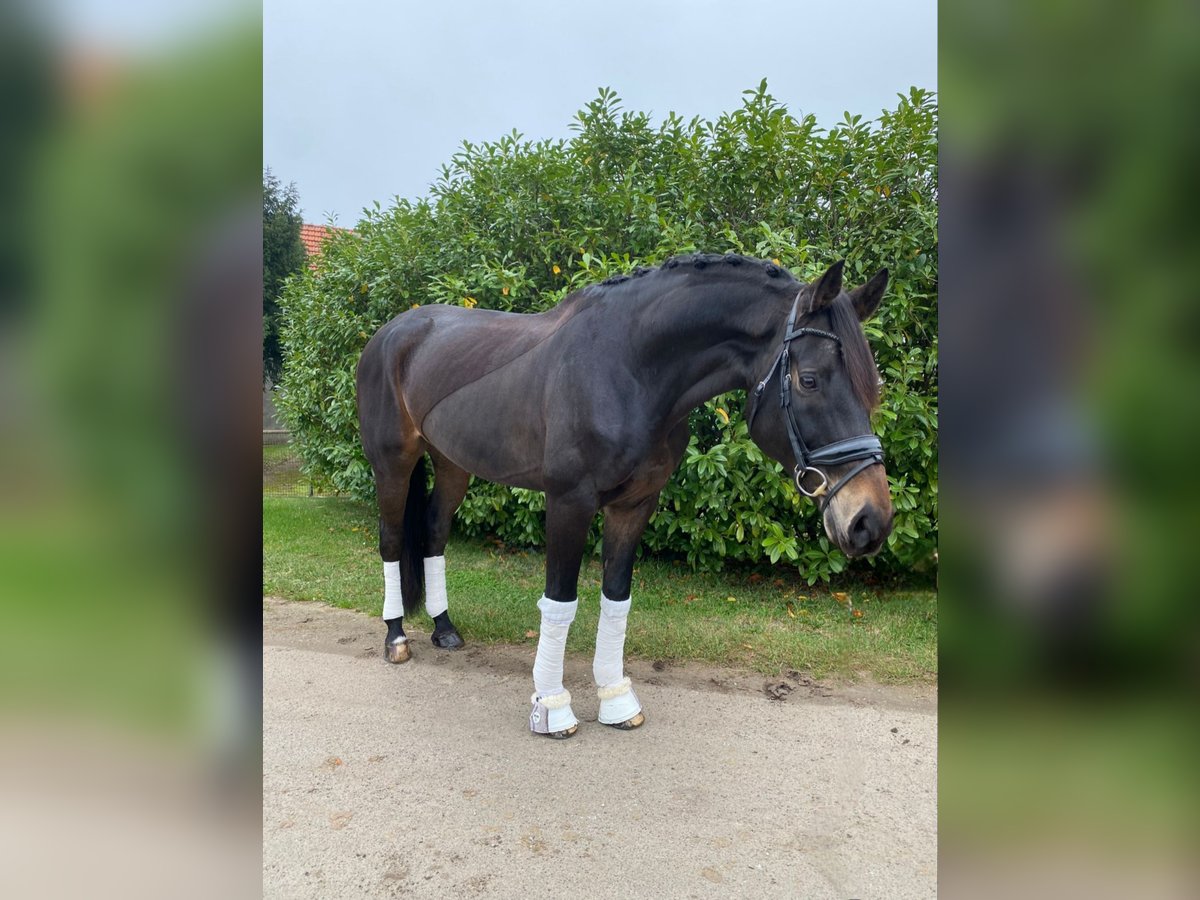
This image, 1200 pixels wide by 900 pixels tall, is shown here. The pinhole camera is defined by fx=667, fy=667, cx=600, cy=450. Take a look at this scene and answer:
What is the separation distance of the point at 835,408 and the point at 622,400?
0.89m

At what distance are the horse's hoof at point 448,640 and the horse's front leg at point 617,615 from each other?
125 centimetres

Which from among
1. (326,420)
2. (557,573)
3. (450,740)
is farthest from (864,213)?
(326,420)

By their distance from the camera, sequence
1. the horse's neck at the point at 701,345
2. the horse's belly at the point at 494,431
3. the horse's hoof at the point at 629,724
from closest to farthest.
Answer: the horse's neck at the point at 701,345 < the horse's hoof at the point at 629,724 < the horse's belly at the point at 494,431

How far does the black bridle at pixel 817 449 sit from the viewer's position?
7.01ft

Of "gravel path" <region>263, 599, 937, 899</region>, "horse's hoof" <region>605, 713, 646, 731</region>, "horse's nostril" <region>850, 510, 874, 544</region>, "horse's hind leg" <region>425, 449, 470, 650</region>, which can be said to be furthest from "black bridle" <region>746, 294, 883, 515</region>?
"horse's hind leg" <region>425, 449, 470, 650</region>

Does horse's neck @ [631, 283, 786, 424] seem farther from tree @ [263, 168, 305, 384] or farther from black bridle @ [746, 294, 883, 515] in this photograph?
tree @ [263, 168, 305, 384]

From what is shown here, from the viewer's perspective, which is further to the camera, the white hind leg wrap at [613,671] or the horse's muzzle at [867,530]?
the white hind leg wrap at [613,671]

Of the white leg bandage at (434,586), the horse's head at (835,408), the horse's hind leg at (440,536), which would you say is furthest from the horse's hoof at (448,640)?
the horse's head at (835,408)

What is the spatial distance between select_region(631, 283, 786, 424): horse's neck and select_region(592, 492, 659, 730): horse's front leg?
0.58 metres

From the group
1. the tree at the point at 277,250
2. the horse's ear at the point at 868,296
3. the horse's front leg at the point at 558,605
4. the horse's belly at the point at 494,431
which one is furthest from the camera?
the tree at the point at 277,250

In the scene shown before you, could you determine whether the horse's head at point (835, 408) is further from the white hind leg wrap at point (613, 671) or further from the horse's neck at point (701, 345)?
the white hind leg wrap at point (613, 671)

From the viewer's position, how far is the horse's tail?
161 inches

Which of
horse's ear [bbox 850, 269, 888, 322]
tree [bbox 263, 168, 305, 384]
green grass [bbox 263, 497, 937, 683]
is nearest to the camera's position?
horse's ear [bbox 850, 269, 888, 322]
